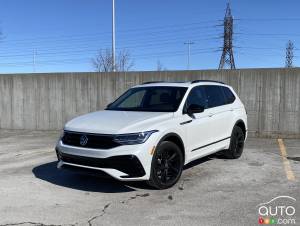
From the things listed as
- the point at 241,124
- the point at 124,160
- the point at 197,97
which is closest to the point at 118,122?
the point at 124,160

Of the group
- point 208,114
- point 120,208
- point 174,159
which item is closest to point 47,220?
point 120,208

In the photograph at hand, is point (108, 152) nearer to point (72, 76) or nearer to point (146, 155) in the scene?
point (146, 155)

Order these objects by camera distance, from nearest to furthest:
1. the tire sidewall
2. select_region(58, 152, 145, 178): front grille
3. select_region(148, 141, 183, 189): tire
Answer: select_region(58, 152, 145, 178): front grille → select_region(148, 141, 183, 189): tire → the tire sidewall

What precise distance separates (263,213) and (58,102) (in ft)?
37.2

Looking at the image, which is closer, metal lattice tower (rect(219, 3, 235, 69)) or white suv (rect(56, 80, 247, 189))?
white suv (rect(56, 80, 247, 189))

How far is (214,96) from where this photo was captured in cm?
882

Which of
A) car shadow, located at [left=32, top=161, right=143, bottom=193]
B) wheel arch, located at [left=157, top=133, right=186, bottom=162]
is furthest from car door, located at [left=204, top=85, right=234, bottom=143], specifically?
car shadow, located at [left=32, top=161, right=143, bottom=193]

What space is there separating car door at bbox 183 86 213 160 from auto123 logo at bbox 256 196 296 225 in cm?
174

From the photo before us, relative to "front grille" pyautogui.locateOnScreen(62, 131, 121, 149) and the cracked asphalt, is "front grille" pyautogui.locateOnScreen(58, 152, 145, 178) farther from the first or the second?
the cracked asphalt

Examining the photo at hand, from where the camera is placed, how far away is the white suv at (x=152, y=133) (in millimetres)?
6492

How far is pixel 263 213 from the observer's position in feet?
18.9

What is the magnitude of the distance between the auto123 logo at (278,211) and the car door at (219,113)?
221 centimetres

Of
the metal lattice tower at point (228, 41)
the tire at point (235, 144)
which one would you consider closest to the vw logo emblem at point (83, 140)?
the tire at point (235, 144)

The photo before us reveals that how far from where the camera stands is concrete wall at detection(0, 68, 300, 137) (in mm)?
13296
